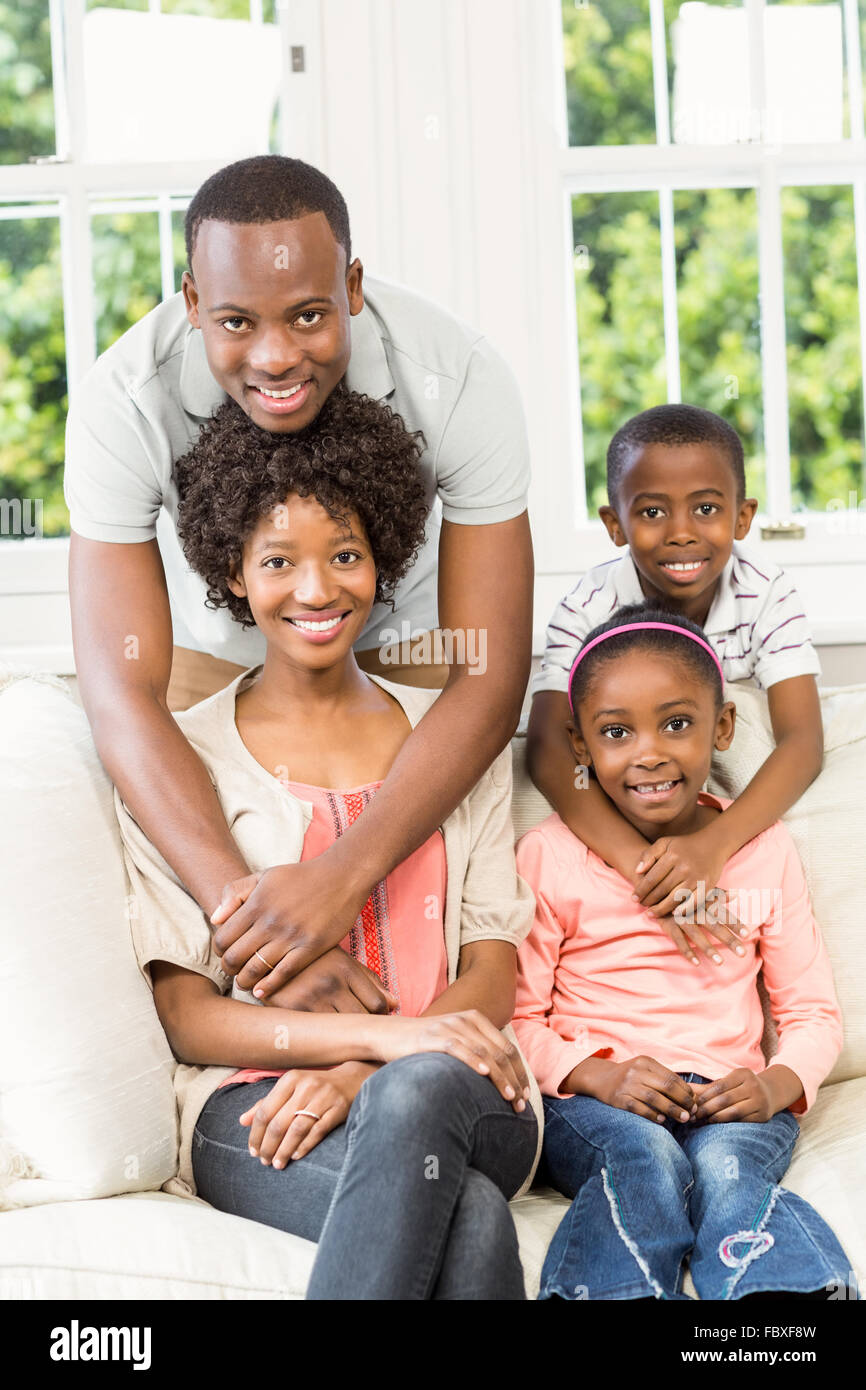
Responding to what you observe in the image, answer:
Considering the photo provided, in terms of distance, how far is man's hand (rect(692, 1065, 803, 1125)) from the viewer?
153cm

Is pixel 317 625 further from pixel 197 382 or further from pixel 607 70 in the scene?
pixel 607 70

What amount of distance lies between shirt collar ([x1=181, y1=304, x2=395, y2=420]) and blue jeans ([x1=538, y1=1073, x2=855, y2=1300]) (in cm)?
Result: 91

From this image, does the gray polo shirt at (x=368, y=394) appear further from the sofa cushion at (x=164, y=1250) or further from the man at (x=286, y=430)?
the sofa cushion at (x=164, y=1250)

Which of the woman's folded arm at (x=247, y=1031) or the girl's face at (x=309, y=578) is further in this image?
the girl's face at (x=309, y=578)

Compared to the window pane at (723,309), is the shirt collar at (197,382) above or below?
below

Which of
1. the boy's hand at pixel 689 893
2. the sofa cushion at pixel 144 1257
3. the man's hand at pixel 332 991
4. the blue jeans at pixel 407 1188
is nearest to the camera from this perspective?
the blue jeans at pixel 407 1188


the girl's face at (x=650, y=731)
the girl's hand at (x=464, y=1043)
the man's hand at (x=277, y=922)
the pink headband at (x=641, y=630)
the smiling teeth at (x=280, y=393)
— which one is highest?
the smiling teeth at (x=280, y=393)

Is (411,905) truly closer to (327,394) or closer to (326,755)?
(326,755)

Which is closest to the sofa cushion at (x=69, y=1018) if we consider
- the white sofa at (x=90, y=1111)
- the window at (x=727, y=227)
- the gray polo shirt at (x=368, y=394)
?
the white sofa at (x=90, y=1111)

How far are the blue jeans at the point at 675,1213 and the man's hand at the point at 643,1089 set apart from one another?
0.5 inches

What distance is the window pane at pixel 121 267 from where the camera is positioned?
2732 mm

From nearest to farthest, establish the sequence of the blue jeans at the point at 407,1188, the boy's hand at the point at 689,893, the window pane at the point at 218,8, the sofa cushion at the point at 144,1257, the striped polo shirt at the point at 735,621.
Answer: the blue jeans at the point at 407,1188, the sofa cushion at the point at 144,1257, the boy's hand at the point at 689,893, the striped polo shirt at the point at 735,621, the window pane at the point at 218,8

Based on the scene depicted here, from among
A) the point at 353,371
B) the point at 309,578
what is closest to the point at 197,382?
the point at 353,371
